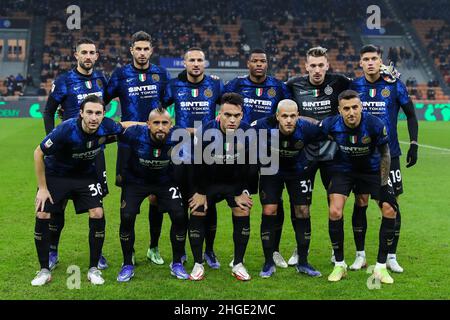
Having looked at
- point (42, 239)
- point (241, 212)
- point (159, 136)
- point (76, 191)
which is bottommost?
point (42, 239)

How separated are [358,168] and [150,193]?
223 centimetres

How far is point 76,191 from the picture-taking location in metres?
6.20

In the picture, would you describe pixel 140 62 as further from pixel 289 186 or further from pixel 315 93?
pixel 289 186

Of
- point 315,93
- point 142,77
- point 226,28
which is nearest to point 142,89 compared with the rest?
point 142,77

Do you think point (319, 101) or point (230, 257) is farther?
point (230, 257)

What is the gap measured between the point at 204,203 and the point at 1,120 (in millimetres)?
24864

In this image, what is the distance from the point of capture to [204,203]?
246 inches

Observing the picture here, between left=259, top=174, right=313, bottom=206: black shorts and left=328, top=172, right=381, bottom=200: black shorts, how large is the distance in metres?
A: 0.27

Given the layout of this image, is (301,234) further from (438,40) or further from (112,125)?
(438,40)

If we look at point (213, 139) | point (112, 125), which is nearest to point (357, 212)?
point (213, 139)

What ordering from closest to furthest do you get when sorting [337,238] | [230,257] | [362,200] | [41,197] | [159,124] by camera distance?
[41,197]
[159,124]
[337,238]
[362,200]
[230,257]

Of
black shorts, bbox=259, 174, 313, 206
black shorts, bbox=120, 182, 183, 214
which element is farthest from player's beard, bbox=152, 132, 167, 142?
black shorts, bbox=259, 174, 313, 206

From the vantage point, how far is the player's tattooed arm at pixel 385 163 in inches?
241

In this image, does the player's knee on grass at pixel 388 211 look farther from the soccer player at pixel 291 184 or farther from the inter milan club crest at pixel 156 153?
the inter milan club crest at pixel 156 153
